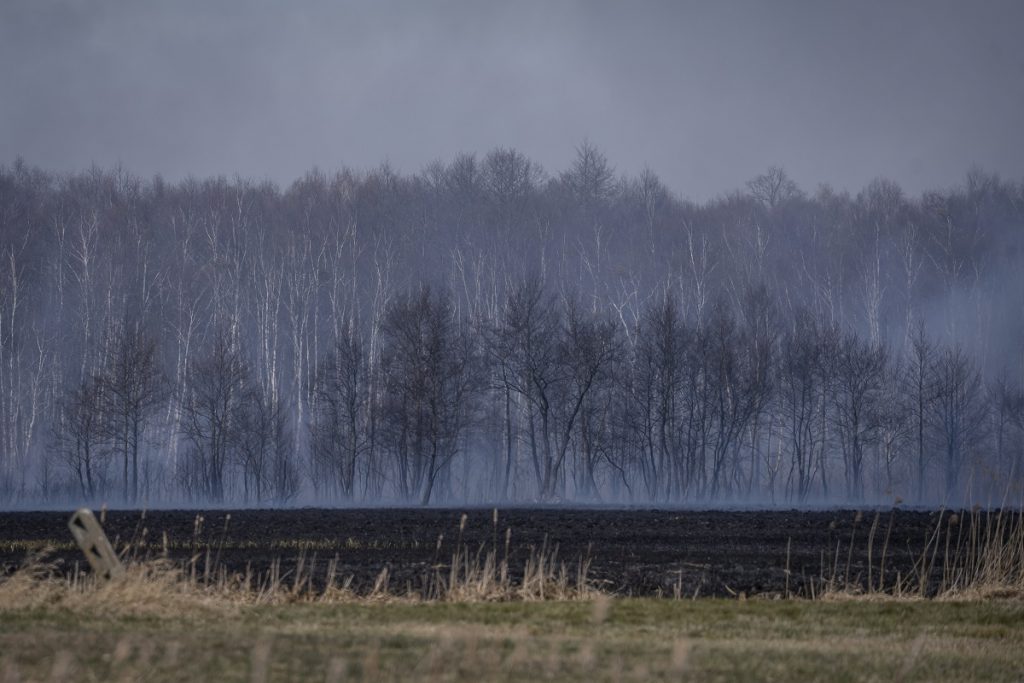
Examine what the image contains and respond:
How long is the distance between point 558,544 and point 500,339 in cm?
3941

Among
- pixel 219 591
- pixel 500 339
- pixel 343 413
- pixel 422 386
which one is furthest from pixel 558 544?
pixel 343 413

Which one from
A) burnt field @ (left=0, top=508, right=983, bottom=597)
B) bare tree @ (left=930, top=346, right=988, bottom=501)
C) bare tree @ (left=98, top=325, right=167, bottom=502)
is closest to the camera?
burnt field @ (left=0, top=508, right=983, bottom=597)

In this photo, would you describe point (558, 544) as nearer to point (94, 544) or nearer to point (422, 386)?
point (94, 544)

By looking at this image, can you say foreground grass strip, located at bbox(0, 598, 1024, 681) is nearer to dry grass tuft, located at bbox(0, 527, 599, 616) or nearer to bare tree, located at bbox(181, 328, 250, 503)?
dry grass tuft, located at bbox(0, 527, 599, 616)

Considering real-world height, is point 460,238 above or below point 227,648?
above

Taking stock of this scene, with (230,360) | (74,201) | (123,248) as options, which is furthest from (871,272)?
(74,201)

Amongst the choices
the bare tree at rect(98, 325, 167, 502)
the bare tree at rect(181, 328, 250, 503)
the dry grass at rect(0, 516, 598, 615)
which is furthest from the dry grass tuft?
the bare tree at rect(181, 328, 250, 503)

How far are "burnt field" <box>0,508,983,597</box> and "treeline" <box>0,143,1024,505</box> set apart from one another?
937 inches

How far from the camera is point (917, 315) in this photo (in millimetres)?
77062

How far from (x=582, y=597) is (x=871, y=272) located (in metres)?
66.2

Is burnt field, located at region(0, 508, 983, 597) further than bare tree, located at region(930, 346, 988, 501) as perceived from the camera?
No

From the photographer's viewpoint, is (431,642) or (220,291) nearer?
(431,642)

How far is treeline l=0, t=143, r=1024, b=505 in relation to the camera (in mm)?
62469

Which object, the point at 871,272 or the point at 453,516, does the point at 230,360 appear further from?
the point at 871,272
